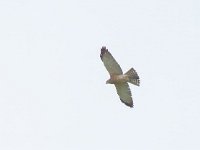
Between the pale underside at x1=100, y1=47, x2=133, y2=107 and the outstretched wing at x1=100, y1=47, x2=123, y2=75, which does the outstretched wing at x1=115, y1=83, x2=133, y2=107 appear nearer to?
the pale underside at x1=100, y1=47, x2=133, y2=107

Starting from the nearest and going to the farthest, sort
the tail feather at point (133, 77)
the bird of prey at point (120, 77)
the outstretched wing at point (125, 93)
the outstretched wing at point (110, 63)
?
the tail feather at point (133, 77) < the bird of prey at point (120, 77) < the outstretched wing at point (110, 63) < the outstretched wing at point (125, 93)

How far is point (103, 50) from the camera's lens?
25.5 metres

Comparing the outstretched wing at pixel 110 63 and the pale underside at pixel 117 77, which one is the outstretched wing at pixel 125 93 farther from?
the outstretched wing at pixel 110 63

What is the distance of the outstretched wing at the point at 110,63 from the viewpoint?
2550 centimetres

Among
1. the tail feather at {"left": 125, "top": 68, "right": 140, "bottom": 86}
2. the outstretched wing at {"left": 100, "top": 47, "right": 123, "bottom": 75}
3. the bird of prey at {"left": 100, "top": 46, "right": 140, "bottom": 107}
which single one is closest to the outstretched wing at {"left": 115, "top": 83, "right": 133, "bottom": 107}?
the bird of prey at {"left": 100, "top": 46, "right": 140, "bottom": 107}

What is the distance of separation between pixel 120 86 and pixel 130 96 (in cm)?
54

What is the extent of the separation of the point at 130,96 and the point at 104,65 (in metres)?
1.58

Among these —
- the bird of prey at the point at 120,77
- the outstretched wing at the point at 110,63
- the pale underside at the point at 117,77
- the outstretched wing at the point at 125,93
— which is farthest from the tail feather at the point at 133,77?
the outstretched wing at the point at 125,93

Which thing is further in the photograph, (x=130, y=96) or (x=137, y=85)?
(x=130, y=96)

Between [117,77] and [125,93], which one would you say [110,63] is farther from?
[125,93]

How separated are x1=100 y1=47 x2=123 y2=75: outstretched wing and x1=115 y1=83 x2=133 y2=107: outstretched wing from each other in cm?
58

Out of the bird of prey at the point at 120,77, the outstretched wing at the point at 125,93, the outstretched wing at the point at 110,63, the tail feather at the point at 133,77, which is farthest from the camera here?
the outstretched wing at the point at 125,93

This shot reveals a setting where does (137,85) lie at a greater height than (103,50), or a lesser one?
lesser

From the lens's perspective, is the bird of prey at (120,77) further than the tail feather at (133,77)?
Yes
